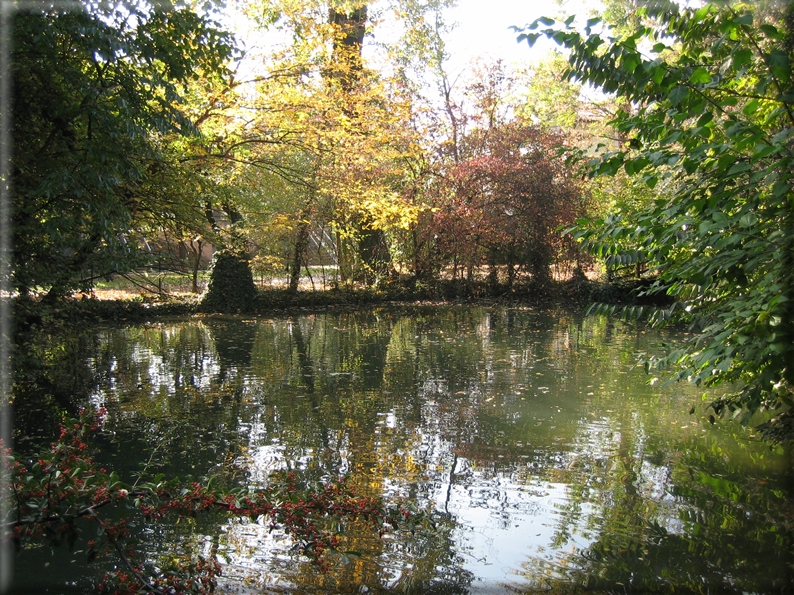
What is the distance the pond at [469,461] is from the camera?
12.3 ft

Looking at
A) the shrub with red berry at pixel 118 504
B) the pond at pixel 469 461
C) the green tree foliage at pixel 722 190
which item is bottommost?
the pond at pixel 469 461

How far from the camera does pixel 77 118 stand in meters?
5.78

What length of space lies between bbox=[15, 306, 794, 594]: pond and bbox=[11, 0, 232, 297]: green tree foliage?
76.4 inches

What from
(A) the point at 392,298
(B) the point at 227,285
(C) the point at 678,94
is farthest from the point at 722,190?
(A) the point at 392,298

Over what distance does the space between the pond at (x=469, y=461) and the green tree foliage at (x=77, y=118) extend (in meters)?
1.94

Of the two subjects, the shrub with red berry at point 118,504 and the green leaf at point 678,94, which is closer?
the shrub with red berry at point 118,504

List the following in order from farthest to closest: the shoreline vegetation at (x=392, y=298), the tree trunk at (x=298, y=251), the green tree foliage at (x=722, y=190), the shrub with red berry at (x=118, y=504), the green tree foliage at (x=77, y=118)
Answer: the tree trunk at (x=298, y=251), the shoreline vegetation at (x=392, y=298), the green tree foliage at (x=77, y=118), the green tree foliage at (x=722, y=190), the shrub with red berry at (x=118, y=504)

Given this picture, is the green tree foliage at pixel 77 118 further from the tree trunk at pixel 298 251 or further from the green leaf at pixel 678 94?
Answer: the tree trunk at pixel 298 251

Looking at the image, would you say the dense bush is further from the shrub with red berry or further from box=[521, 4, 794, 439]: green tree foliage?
box=[521, 4, 794, 439]: green tree foliage

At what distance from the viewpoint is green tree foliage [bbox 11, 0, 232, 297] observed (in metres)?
5.17

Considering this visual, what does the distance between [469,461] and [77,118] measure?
4.62 m

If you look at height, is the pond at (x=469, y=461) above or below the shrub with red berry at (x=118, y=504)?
below

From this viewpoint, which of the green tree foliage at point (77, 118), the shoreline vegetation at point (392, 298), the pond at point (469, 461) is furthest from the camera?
the shoreline vegetation at point (392, 298)

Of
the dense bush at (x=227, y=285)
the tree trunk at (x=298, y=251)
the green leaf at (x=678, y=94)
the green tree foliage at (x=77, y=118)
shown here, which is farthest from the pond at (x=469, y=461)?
the tree trunk at (x=298, y=251)
